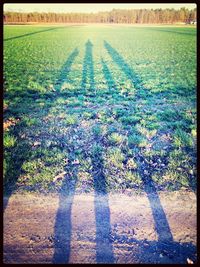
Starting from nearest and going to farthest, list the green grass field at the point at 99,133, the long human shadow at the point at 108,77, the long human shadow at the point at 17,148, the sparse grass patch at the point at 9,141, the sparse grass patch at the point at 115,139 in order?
the long human shadow at the point at 17,148
the green grass field at the point at 99,133
the sparse grass patch at the point at 9,141
the sparse grass patch at the point at 115,139
the long human shadow at the point at 108,77

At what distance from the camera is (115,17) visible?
104 metres

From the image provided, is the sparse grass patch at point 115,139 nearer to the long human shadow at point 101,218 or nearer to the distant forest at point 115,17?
the long human shadow at point 101,218

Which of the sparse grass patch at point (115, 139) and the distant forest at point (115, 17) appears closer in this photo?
the sparse grass patch at point (115, 139)

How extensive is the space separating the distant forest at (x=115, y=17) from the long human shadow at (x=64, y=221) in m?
87.3

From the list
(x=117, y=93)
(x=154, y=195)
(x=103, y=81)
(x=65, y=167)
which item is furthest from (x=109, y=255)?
(x=103, y=81)

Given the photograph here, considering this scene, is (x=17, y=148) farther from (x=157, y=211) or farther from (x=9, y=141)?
(x=157, y=211)

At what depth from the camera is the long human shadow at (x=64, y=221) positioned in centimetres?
279

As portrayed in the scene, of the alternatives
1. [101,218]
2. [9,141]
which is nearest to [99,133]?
[9,141]

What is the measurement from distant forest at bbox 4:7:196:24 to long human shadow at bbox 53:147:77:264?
87345 millimetres

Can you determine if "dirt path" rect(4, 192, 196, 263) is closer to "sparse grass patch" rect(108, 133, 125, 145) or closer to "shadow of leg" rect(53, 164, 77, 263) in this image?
"shadow of leg" rect(53, 164, 77, 263)

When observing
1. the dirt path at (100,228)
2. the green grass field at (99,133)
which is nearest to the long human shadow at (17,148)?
the green grass field at (99,133)

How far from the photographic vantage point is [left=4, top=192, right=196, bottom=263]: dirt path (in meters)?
2.79

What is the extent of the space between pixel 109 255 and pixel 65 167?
77.2 inches

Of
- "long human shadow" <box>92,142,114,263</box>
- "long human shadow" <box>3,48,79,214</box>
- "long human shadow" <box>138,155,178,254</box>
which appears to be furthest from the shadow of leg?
"long human shadow" <box>138,155,178,254</box>
